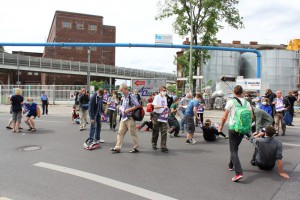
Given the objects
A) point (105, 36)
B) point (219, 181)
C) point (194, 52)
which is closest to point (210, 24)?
point (194, 52)

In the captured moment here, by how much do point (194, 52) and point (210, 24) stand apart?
296 cm

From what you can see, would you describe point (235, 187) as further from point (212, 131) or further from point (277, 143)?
point (212, 131)

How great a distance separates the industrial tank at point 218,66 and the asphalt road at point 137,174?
114 feet

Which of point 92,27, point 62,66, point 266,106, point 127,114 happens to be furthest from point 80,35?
point 127,114

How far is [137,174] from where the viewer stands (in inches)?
211

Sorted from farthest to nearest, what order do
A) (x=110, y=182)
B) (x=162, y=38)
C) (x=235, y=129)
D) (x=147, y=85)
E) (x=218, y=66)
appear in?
(x=218, y=66)
(x=162, y=38)
(x=147, y=85)
(x=235, y=129)
(x=110, y=182)

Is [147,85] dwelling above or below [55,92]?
above

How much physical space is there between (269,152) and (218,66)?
38.5 m

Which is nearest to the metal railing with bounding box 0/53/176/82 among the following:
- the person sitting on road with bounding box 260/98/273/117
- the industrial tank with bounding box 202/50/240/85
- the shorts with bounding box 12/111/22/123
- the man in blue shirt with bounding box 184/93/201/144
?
the industrial tank with bounding box 202/50/240/85

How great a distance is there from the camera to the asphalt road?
4379 mm

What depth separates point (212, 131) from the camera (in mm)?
8938

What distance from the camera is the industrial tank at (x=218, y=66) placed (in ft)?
138

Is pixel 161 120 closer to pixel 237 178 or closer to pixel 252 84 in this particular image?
pixel 237 178

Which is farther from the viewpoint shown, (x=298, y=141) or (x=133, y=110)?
(x=298, y=141)
